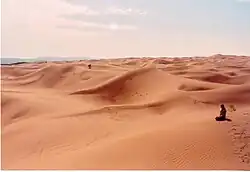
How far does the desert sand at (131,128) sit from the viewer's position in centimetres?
577

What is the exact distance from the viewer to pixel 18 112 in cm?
1034

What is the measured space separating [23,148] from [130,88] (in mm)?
7852

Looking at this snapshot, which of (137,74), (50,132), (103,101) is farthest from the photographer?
(137,74)

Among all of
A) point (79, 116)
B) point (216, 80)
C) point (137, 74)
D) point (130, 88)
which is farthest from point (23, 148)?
point (216, 80)

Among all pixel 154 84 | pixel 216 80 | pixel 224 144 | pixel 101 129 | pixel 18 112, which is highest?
pixel 216 80

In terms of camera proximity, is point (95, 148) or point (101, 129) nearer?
point (95, 148)

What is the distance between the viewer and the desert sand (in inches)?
227

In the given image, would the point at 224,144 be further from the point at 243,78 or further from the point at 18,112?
the point at 243,78

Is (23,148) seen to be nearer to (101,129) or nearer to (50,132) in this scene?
(50,132)

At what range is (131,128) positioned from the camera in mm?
8516

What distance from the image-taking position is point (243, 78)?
19.9 metres

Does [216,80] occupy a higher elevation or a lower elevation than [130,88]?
higher

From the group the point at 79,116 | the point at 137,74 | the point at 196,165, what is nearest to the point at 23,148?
the point at 79,116

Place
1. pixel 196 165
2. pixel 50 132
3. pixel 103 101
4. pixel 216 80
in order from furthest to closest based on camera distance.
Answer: pixel 216 80 < pixel 103 101 < pixel 50 132 < pixel 196 165
